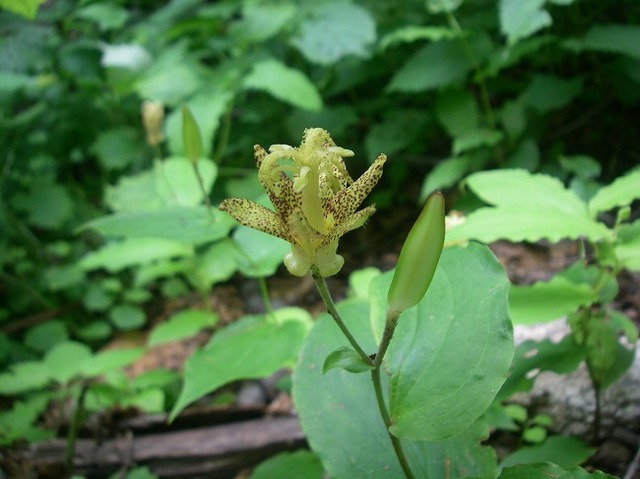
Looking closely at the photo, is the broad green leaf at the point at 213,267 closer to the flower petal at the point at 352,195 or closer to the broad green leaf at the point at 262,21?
the broad green leaf at the point at 262,21

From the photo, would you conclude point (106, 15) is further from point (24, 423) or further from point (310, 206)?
point (310, 206)

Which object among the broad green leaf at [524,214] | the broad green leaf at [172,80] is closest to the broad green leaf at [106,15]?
the broad green leaf at [172,80]

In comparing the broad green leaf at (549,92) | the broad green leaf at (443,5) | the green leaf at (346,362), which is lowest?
the broad green leaf at (549,92)

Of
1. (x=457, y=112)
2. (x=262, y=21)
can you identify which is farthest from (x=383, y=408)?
(x=262, y=21)

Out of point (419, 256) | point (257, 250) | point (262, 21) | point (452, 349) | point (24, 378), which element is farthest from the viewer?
point (262, 21)

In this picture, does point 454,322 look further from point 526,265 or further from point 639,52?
point 639,52

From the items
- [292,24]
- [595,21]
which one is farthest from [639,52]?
[292,24]
